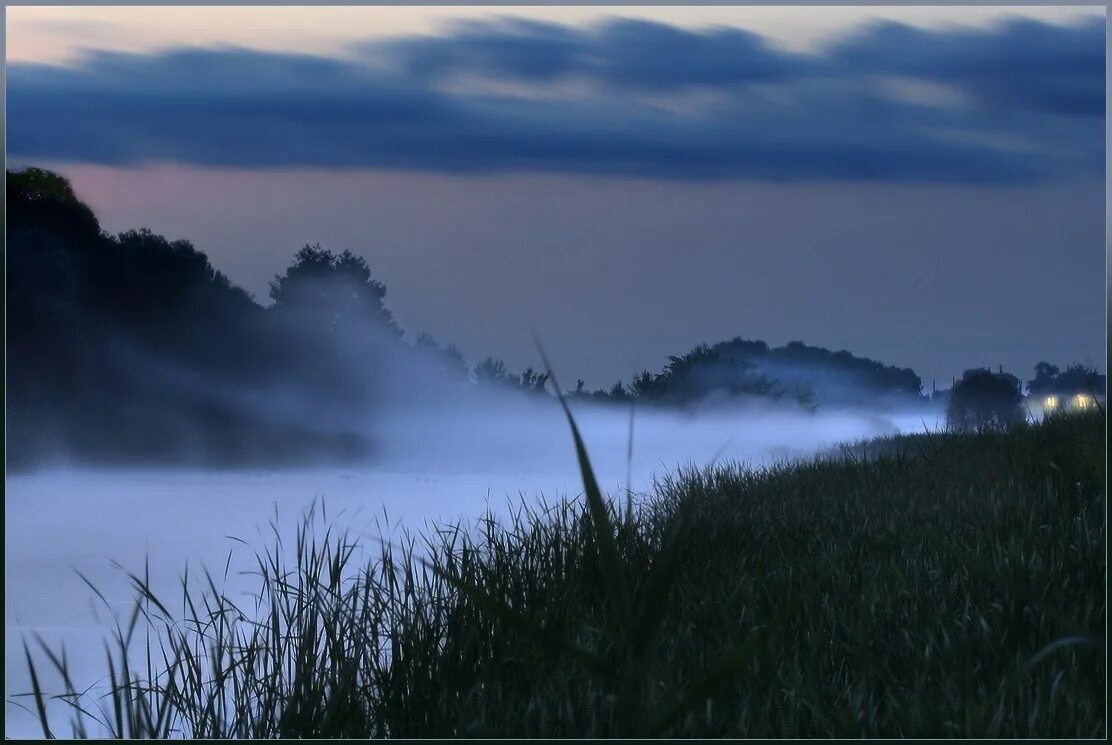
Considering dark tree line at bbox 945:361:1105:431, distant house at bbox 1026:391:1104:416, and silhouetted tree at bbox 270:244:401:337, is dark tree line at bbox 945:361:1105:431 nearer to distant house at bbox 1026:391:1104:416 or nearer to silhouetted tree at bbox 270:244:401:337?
distant house at bbox 1026:391:1104:416

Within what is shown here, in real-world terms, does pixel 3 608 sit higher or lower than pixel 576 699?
higher

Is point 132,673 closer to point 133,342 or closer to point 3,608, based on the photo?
point 3,608

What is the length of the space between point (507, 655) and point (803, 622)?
3.72ft

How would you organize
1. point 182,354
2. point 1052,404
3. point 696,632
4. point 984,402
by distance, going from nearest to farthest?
point 696,632 → point 182,354 → point 1052,404 → point 984,402

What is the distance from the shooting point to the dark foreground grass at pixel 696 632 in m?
2.72

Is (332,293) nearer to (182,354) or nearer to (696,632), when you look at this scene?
(182,354)

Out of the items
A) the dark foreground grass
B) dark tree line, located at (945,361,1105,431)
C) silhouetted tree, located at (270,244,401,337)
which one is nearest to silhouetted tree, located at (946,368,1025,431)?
dark tree line, located at (945,361,1105,431)

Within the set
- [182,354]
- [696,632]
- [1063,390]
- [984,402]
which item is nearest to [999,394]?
[984,402]

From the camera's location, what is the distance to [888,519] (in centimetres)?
473

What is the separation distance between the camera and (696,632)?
3.61m

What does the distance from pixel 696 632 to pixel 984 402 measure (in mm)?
5131

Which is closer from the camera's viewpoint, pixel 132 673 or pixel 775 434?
pixel 132 673

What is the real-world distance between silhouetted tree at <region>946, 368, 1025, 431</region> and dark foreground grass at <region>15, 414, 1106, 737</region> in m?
1.90

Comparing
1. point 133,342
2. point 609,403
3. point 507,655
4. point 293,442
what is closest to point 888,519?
point 609,403
